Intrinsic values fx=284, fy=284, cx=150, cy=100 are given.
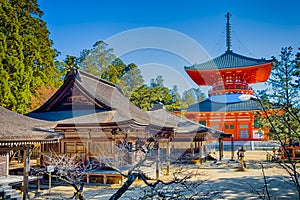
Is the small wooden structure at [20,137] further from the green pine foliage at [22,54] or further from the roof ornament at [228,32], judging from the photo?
the roof ornament at [228,32]

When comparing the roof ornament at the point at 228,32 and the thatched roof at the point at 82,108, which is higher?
the roof ornament at the point at 228,32

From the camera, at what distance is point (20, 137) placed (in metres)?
10.1

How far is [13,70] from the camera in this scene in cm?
2131

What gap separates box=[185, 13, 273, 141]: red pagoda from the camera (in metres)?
35.2

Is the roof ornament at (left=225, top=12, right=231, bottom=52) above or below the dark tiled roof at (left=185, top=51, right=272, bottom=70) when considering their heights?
above

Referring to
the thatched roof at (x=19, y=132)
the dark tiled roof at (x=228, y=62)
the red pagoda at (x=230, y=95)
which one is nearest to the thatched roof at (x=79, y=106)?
the thatched roof at (x=19, y=132)

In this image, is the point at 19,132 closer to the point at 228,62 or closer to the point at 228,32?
the point at 228,62

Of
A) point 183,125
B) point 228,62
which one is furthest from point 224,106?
point 183,125

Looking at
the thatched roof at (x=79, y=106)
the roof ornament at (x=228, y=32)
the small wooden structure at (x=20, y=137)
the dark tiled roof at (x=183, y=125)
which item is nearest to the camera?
the small wooden structure at (x=20, y=137)

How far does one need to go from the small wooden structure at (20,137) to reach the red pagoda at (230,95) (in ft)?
87.8

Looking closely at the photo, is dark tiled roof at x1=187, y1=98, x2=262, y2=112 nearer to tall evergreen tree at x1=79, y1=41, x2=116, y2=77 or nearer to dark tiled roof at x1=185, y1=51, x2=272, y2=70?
dark tiled roof at x1=185, y1=51, x2=272, y2=70

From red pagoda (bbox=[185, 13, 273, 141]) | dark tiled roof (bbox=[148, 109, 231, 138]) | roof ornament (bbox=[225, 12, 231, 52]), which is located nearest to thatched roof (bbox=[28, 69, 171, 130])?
dark tiled roof (bbox=[148, 109, 231, 138])

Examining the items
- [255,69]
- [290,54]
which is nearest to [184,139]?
[290,54]

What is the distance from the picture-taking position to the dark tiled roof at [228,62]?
36.2 m
